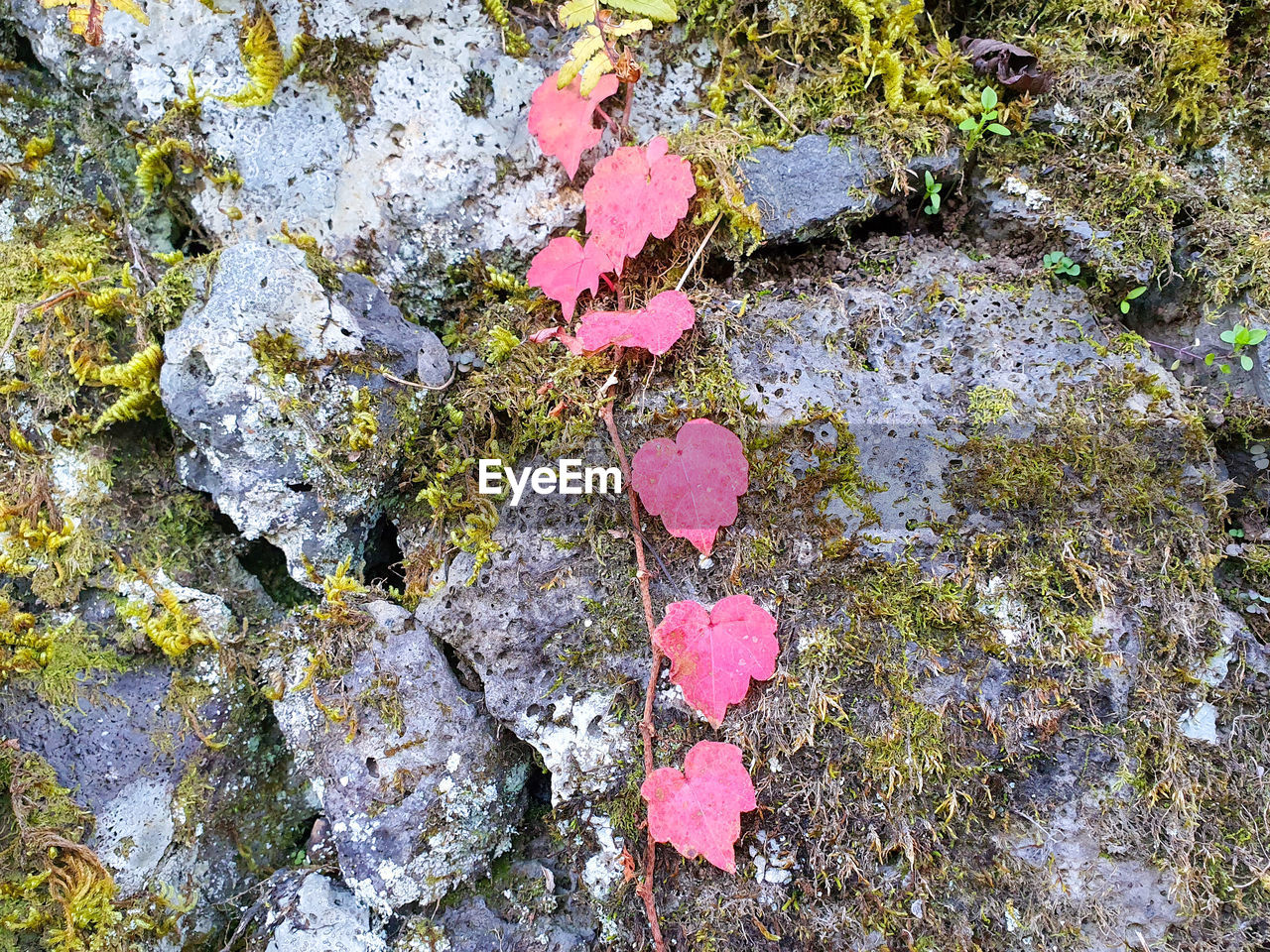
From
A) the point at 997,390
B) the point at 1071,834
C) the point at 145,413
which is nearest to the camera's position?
the point at 1071,834

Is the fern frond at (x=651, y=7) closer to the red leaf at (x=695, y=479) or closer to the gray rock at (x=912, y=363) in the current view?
the gray rock at (x=912, y=363)

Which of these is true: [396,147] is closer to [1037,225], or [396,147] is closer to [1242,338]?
[1037,225]

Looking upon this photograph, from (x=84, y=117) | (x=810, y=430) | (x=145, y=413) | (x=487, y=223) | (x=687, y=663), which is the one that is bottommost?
(x=687, y=663)

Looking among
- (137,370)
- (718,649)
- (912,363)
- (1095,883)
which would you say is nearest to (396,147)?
(137,370)

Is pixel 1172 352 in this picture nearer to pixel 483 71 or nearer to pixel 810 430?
pixel 810 430

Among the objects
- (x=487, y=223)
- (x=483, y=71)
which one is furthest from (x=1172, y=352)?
(x=483, y=71)

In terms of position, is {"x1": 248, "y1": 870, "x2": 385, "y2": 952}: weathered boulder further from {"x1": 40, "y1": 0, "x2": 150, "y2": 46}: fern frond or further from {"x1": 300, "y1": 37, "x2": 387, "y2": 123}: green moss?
{"x1": 40, "y1": 0, "x2": 150, "y2": 46}: fern frond
